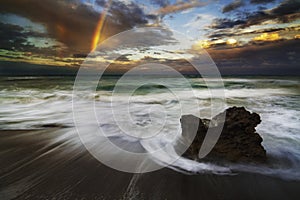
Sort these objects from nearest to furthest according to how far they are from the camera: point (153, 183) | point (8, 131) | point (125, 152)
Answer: point (153, 183), point (125, 152), point (8, 131)

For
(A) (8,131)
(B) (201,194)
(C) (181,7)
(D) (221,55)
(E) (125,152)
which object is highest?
(C) (181,7)

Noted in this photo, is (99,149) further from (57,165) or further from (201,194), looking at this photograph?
(201,194)

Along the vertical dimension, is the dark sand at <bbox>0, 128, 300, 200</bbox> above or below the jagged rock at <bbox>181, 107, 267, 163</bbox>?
below

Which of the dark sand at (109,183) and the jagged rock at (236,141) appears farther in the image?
the jagged rock at (236,141)

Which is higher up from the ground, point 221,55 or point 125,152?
point 221,55

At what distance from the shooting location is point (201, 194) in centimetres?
220

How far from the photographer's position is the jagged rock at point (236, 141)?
118 inches

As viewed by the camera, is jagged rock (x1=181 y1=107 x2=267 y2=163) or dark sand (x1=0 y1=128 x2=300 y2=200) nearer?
dark sand (x1=0 y1=128 x2=300 y2=200)

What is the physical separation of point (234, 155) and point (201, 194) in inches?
41.7

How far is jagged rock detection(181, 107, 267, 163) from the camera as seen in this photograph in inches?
118

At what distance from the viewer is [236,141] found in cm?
311

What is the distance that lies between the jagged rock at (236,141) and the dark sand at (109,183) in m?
0.42

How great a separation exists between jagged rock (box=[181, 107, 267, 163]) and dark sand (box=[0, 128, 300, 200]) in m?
0.42

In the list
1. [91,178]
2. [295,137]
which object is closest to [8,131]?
[91,178]
